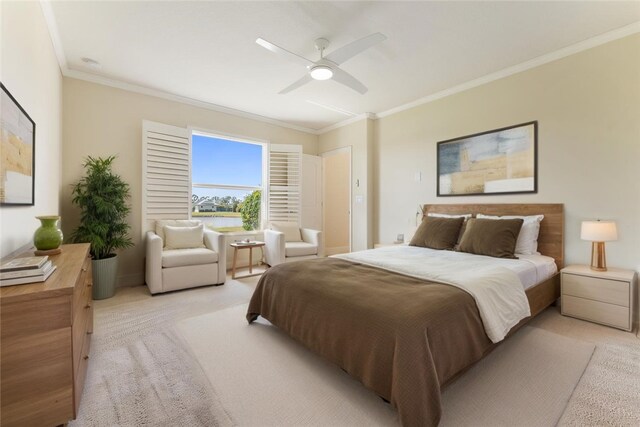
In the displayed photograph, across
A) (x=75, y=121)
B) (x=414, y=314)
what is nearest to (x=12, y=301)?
(x=414, y=314)

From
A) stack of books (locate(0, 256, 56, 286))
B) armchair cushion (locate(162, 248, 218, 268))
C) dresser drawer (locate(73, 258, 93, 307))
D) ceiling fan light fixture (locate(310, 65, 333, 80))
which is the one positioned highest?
ceiling fan light fixture (locate(310, 65, 333, 80))

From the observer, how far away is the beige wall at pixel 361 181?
4867 mm

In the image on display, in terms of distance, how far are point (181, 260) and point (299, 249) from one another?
171 centimetres

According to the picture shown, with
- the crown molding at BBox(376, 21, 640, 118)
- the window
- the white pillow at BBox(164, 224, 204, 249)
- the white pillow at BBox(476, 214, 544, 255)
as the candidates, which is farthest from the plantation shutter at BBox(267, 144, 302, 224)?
the white pillow at BBox(476, 214, 544, 255)

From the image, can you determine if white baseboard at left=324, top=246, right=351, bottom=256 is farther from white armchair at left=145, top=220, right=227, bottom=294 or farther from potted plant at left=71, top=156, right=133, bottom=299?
potted plant at left=71, top=156, right=133, bottom=299

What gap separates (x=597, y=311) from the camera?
8.11ft

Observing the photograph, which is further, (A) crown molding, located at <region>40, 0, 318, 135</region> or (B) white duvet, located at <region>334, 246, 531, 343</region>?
(A) crown molding, located at <region>40, 0, 318, 135</region>

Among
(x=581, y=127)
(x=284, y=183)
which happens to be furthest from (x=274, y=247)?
(x=581, y=127)

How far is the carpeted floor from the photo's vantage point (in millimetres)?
1438

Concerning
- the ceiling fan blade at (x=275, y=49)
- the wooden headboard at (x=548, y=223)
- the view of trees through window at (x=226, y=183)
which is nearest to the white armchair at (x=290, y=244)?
the view of trees through window at (x=226, y=183)

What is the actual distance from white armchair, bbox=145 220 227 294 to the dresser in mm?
2095

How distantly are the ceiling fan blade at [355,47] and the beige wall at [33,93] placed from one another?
2092mm

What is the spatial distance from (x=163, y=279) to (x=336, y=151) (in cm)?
372

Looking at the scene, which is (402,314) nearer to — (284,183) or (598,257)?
(598,257)
